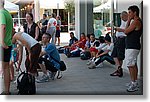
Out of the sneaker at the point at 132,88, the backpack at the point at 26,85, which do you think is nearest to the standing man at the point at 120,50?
the sneaker at the point at 132,88

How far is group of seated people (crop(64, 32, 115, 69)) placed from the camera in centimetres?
775

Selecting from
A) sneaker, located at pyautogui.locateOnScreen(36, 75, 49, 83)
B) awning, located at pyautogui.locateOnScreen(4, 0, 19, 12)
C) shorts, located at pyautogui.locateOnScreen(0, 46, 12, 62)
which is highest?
awning, located at pyautogui.locateOnScreen(4, 0, 19, 12)

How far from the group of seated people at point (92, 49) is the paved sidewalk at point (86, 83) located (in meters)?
0.25

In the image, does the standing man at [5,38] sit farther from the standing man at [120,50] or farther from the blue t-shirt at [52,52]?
the standing man at [120,50]

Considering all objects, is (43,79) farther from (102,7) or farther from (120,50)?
(102,7)

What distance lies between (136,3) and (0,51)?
2.58 metres

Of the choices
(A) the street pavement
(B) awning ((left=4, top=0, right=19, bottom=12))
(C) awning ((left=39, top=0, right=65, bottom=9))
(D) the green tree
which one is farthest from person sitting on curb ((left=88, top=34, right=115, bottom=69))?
(D) the green tree

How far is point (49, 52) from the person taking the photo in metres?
6.30

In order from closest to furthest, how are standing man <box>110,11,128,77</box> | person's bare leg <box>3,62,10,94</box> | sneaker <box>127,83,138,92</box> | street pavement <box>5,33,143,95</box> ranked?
person's bare leg <box>3,62,10,94</box> < sneaker <box>127,83,138,92</box> < street pavement <box>5,33,143,95</box> < standing man <box>110,11,128,77</box>

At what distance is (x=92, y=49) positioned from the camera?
8.79 m

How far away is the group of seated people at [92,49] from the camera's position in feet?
25.4

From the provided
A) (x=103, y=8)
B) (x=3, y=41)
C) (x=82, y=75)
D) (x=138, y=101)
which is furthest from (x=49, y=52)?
(x=103, y=8)

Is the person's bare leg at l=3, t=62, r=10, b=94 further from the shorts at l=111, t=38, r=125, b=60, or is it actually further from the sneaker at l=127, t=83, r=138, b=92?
the shorts at l=111, t=38, r=125, b=60

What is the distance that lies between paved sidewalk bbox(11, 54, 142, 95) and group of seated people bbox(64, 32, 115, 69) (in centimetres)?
25
